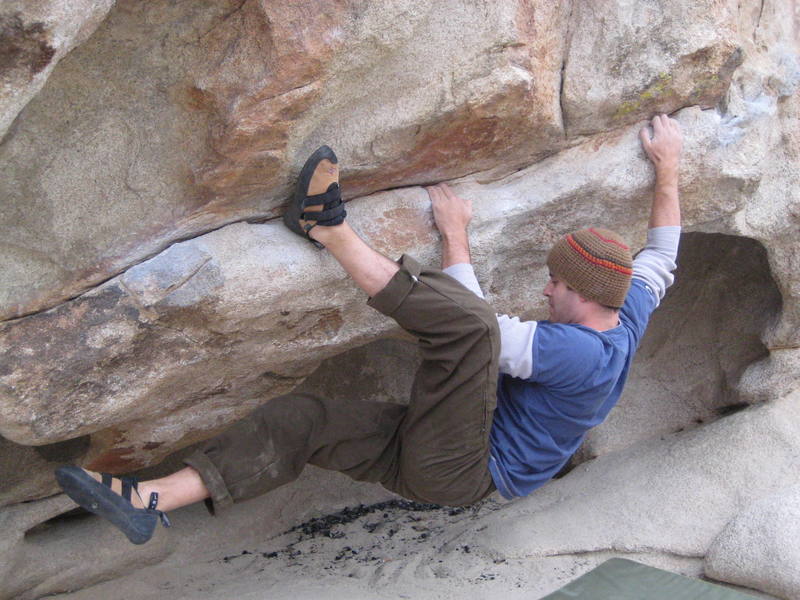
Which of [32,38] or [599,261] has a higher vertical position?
[32,38]

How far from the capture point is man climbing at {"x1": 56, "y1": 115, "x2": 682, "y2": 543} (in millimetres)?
2119

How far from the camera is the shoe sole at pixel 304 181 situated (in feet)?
6.90

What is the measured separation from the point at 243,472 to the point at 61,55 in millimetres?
1150

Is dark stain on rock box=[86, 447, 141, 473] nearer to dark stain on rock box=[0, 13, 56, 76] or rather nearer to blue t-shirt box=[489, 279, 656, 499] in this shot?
blue t-shirt box=[489, 279, 656, 499]

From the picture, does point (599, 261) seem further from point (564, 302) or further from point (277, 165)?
point (277, 165)

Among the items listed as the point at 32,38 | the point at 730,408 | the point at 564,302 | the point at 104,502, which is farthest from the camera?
the point at 730,408

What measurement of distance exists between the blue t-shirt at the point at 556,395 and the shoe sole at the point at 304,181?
2.33 ft

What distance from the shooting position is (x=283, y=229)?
90.9 inches

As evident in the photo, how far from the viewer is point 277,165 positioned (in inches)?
86.0

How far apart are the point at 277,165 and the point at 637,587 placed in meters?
1.53

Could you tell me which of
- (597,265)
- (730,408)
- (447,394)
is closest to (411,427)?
(447,394)

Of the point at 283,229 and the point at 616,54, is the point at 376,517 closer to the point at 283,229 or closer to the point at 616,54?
the point at 283,229

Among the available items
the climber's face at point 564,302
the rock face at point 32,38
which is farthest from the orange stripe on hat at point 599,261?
the rock face at point 32,38

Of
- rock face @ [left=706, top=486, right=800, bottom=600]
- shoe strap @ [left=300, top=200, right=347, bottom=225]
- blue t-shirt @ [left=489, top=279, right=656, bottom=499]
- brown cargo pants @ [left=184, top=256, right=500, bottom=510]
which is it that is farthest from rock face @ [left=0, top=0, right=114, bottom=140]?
rock face @ [left=706, top=486, right=800, bottom=600]
